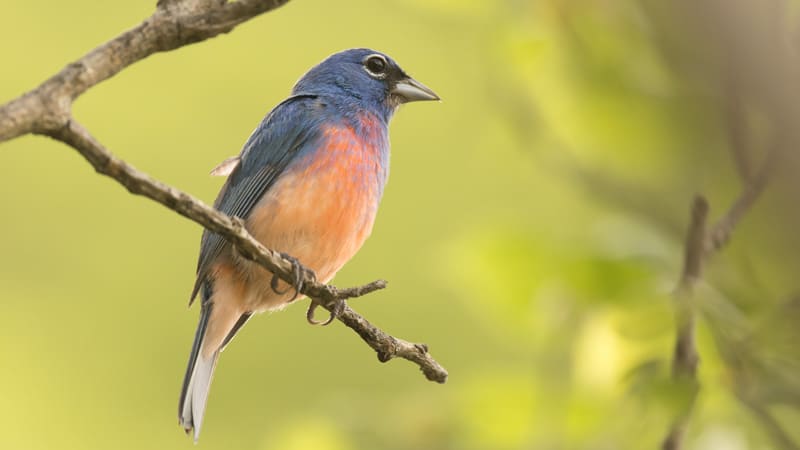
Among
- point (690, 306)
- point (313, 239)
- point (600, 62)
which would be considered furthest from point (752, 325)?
point (313, 239)

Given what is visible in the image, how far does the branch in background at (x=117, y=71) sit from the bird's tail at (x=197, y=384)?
175 cm

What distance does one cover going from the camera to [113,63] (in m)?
1.75

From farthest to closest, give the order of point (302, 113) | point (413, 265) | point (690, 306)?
point (413, 265)
point (302, 113)
point (690, 306)

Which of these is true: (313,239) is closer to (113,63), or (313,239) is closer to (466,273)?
(466,273)

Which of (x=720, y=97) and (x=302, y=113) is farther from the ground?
(x=720, y=97)

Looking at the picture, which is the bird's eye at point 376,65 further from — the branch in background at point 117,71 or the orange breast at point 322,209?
the branch in background at point 117,71

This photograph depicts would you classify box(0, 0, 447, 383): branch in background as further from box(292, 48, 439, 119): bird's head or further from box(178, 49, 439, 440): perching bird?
box(292, 48, 439, 119): bird's head

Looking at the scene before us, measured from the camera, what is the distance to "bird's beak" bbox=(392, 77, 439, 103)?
489 centimetres

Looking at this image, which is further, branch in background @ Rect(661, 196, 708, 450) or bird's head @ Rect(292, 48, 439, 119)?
bird's head @ Rect(292, 48, 439, 119)

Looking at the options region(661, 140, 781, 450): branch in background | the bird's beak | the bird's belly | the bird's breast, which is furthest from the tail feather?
region(661, 140, 781, 450): branch in background

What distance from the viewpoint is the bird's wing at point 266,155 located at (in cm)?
420

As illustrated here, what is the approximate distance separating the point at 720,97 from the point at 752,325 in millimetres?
604

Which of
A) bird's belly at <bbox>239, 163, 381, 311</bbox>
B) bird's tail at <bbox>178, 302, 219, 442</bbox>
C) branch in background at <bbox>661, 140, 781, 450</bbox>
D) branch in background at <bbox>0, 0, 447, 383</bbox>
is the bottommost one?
bird's tail at <bbox>178, 302, 219, 442</bbox>

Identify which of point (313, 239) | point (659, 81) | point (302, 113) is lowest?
point (313, 239)
